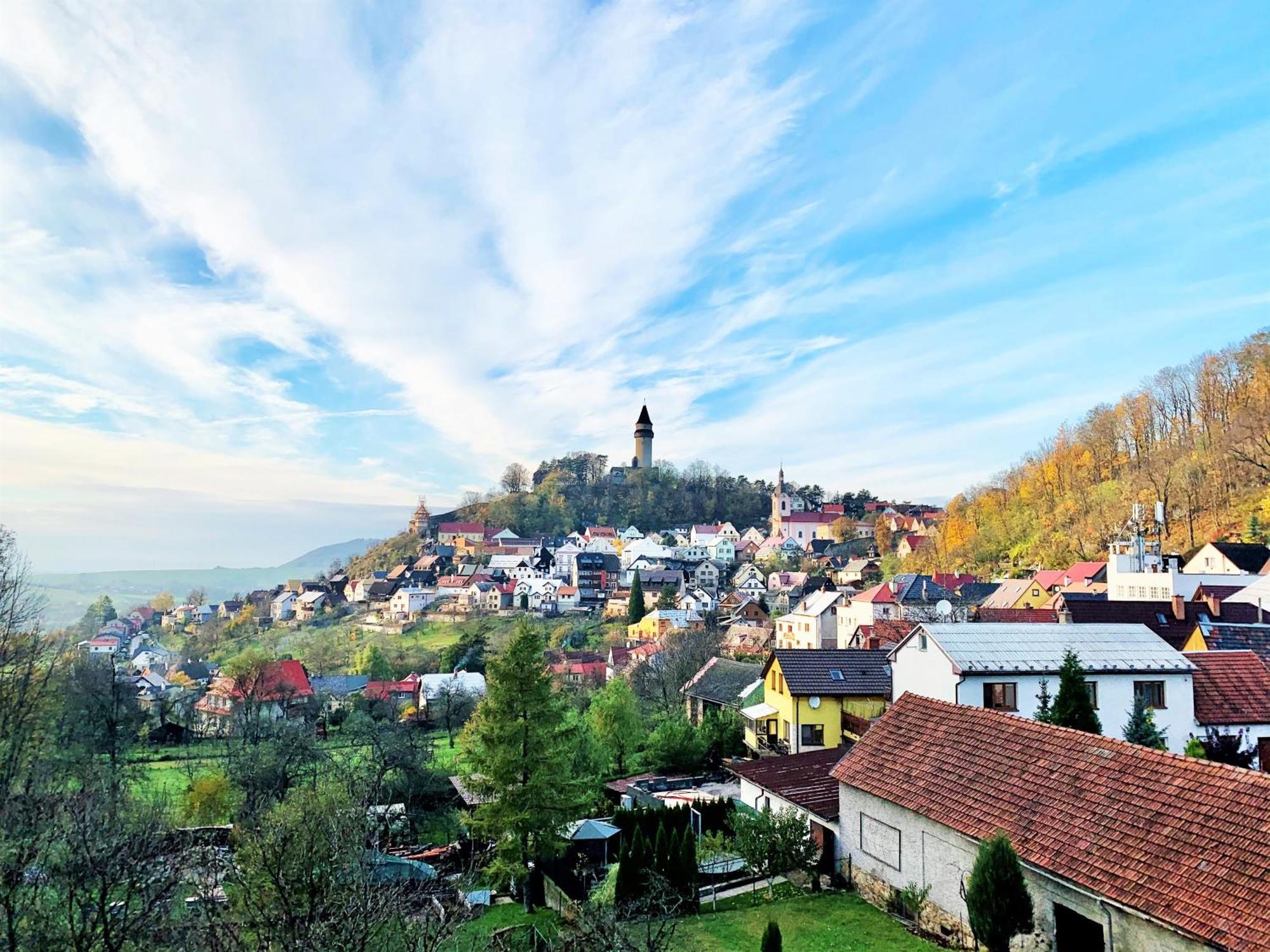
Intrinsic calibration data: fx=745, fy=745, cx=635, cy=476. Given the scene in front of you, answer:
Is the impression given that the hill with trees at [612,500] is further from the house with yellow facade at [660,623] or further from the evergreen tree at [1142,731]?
the evergreen tree at [1142,731]

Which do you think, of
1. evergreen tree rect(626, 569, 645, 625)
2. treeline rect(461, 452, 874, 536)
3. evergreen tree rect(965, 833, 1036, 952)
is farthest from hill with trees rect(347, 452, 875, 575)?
evergreen tree rect(965, 833, 1036, 952)

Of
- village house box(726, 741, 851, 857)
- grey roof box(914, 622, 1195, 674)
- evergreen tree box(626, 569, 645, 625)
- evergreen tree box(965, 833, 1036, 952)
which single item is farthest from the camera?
evergreen tree box(626, 569, 645, 625)

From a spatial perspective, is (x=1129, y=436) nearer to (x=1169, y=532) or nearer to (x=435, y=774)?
(x=1169, y=532)

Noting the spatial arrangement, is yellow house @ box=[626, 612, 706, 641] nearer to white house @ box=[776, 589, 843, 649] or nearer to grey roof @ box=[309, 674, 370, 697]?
white house @ box=[776, 589, 843, 649]

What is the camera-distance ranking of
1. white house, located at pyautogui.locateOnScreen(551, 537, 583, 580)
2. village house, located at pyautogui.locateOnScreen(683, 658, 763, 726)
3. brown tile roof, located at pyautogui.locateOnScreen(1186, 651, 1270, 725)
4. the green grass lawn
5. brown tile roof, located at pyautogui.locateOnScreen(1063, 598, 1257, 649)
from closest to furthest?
the green grass lawn
brown tile roof, located at pyautogui.locateOnScreen(1186, 651, 1270, 725)
brown tile roof, located at pyautogui.locateOnScreen(1063, 598, 1257, 649)
village house, located at pyautogui.locateOnScreen(683, 658, 763, 726)
white house, located at pyautogui.locateOnScreen(551, 537, 583, 580)

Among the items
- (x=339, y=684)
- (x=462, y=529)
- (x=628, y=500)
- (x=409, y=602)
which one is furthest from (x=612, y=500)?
(x=339, y=684)
